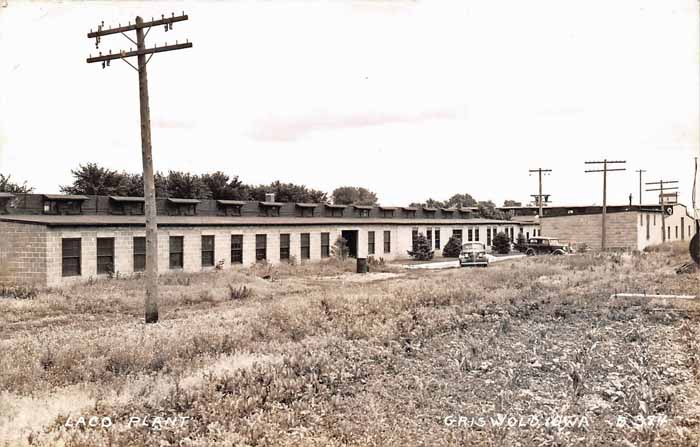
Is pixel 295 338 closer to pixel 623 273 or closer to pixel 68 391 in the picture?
pixel 68 391

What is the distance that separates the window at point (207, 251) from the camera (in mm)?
28078

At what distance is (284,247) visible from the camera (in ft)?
108

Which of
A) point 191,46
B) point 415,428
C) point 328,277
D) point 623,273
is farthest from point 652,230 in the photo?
point 415,428

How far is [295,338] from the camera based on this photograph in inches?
458

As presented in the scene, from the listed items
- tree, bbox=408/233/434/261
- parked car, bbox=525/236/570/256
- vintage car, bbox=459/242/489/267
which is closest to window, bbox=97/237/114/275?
vintage car, bbox=459/242/489/267

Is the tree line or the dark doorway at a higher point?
the tree line

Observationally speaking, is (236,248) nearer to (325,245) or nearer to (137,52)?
(325,245)

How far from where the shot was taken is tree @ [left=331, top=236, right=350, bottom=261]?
35781mm

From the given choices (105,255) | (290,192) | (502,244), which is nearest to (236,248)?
(105,255)

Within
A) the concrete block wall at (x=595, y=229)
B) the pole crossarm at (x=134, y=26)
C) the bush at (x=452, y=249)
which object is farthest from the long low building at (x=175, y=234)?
the concrete block wall at (x=595, y=229)

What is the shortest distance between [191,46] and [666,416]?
1246 centimetres

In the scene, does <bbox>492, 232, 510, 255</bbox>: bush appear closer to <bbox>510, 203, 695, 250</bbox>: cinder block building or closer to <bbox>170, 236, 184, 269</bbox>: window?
<bbox>510, 203, 695, 250</bbox>: cinder block building

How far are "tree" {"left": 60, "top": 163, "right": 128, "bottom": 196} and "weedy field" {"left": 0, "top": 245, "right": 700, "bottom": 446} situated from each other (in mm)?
40860

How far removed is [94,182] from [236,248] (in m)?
32.1
